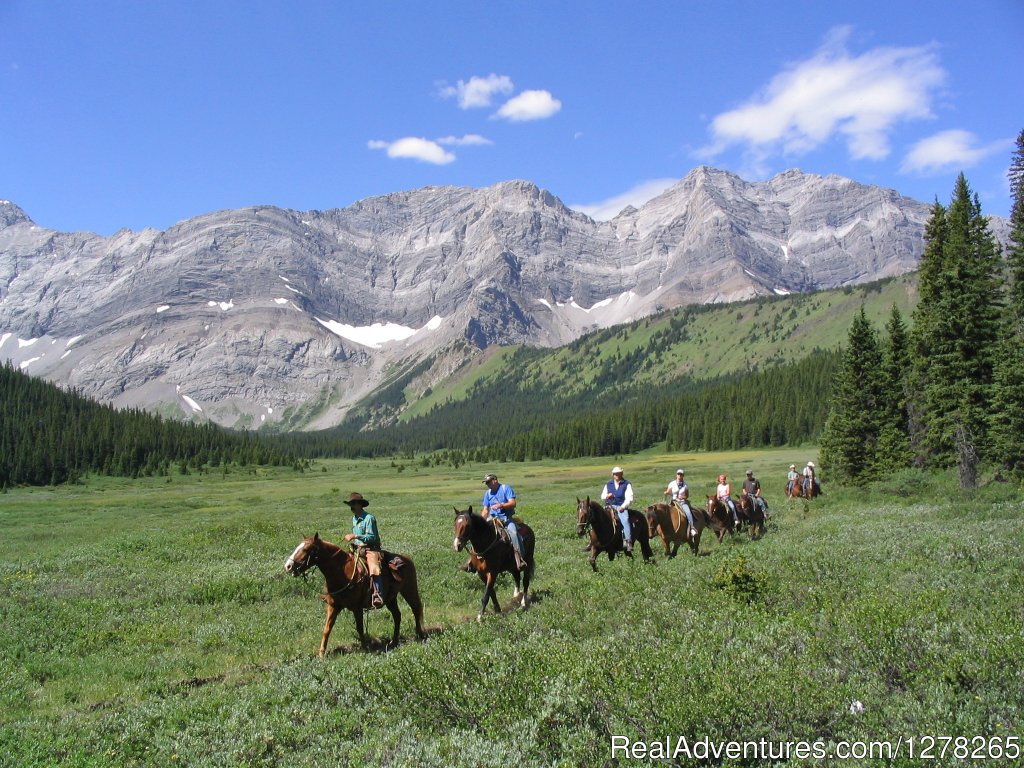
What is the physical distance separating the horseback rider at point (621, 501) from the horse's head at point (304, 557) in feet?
35.5

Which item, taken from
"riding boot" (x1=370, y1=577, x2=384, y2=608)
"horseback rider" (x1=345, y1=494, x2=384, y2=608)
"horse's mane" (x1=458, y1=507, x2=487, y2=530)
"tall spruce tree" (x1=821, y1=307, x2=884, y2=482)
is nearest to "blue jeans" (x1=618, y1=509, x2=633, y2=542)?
"horse's mane" (x1=458, y1=507, x2=487, y2=530)

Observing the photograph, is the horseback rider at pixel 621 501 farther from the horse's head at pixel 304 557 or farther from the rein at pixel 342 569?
the horse's head at pixel 304 557

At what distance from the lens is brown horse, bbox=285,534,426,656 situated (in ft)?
43.7

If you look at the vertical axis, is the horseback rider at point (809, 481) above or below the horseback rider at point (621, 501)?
below

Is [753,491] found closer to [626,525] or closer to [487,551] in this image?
[626,525]

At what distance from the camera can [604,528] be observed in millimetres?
20875

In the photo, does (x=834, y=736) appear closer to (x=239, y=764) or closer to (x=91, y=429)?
(x=239, y=764)

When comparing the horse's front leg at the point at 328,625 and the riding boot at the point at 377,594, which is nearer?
the horse's front leg at the point at 328,625

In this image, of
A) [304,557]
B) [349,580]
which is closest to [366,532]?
[349,580]

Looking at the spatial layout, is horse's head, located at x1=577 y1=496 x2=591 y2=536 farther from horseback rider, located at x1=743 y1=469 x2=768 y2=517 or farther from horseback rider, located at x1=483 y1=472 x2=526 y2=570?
horseback rider, located at x1=743 y1=469 x2=768 y2=517

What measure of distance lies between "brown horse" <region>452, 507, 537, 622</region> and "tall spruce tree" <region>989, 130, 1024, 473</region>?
31.4 m

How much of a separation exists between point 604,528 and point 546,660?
459 inches

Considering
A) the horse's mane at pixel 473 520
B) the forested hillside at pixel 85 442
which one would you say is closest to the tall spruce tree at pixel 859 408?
the horse's mane at pixel 473 520

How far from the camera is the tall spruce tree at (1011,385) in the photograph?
33.8 metres
